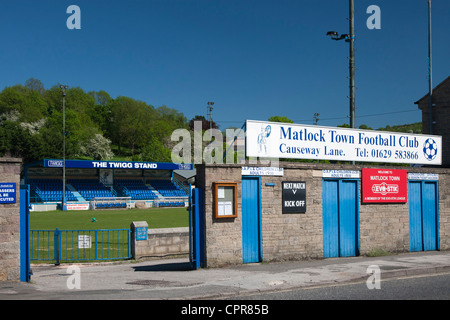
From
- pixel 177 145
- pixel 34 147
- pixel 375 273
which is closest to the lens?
pixel 375 273

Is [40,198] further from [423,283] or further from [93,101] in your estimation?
[93,101]

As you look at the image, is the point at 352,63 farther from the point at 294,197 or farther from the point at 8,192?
the point at 8,192

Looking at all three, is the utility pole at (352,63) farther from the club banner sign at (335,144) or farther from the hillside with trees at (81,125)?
the hillside with trees at (81,125)

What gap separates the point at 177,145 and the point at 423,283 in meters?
103

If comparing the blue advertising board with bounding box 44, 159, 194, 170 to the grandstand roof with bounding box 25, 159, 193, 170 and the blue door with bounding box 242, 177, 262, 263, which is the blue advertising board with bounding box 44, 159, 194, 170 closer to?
the grandstand roof with bounding box 25, 159, 193, 170

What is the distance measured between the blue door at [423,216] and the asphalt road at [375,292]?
663cm

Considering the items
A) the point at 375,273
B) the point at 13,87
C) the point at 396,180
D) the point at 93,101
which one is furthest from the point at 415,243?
the point at 93,101

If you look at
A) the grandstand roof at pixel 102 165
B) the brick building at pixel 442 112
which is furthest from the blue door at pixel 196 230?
the grandstand roof at pixel 102 165

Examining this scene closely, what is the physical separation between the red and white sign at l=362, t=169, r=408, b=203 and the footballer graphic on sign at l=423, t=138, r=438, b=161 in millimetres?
2211

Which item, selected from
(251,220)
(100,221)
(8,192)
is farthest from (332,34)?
(100,221)

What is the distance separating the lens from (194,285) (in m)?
10.3

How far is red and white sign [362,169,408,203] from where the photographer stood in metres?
16.0

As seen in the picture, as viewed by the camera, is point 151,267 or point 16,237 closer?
point 16,237

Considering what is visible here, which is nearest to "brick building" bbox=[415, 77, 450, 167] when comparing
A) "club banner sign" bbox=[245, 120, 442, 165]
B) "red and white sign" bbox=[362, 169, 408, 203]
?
"club banner sign" bbox=[245, 120, 442, 165]
